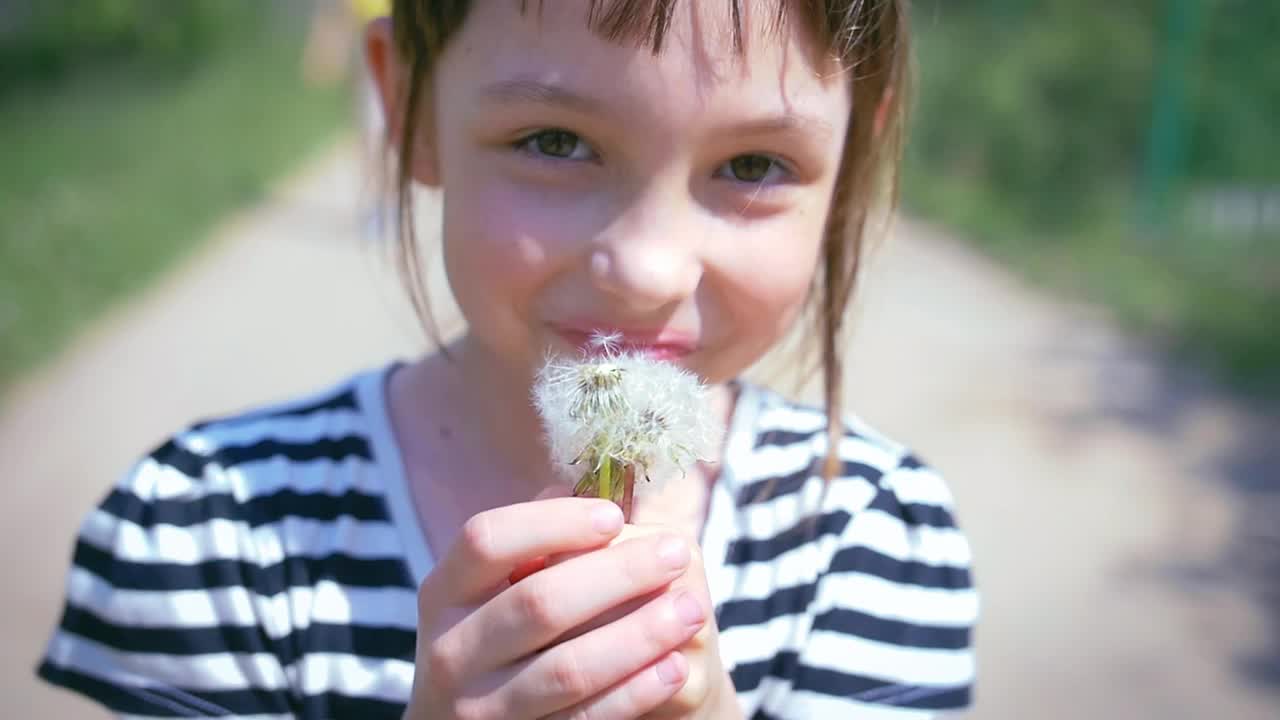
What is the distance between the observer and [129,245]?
6871mm

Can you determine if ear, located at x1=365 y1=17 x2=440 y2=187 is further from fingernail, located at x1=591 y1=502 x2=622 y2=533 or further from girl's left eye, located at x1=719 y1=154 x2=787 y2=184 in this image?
fingernail, located at x1=591 y1=502 x2=622 y2=533

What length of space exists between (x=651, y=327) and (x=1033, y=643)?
2.40 meters

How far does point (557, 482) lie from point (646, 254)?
14.7 inches

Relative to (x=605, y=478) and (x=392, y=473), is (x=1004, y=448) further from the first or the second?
(x=605, y=478)

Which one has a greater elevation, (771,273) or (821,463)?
(771,273)

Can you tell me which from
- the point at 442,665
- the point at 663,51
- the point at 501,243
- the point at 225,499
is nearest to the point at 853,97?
the point at 663,51

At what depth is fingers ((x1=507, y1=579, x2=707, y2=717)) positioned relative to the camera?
932 mm

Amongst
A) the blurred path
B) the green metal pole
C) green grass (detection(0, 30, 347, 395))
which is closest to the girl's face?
the blurred path

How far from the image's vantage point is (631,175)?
1.11 meters

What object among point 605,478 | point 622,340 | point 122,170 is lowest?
point 605,478

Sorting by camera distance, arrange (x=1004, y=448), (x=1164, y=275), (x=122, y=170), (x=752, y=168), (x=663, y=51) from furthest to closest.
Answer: (x=122, y=170) < (x=1164, y=275) < (x=1004, y=448) < (x=752, y=168) < (x=663, y=51)

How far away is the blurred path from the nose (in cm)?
218

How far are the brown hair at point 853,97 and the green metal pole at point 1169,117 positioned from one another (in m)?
6.49

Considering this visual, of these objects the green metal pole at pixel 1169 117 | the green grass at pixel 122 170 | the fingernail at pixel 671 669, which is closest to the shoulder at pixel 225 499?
the fingernail at pixel 671 669
